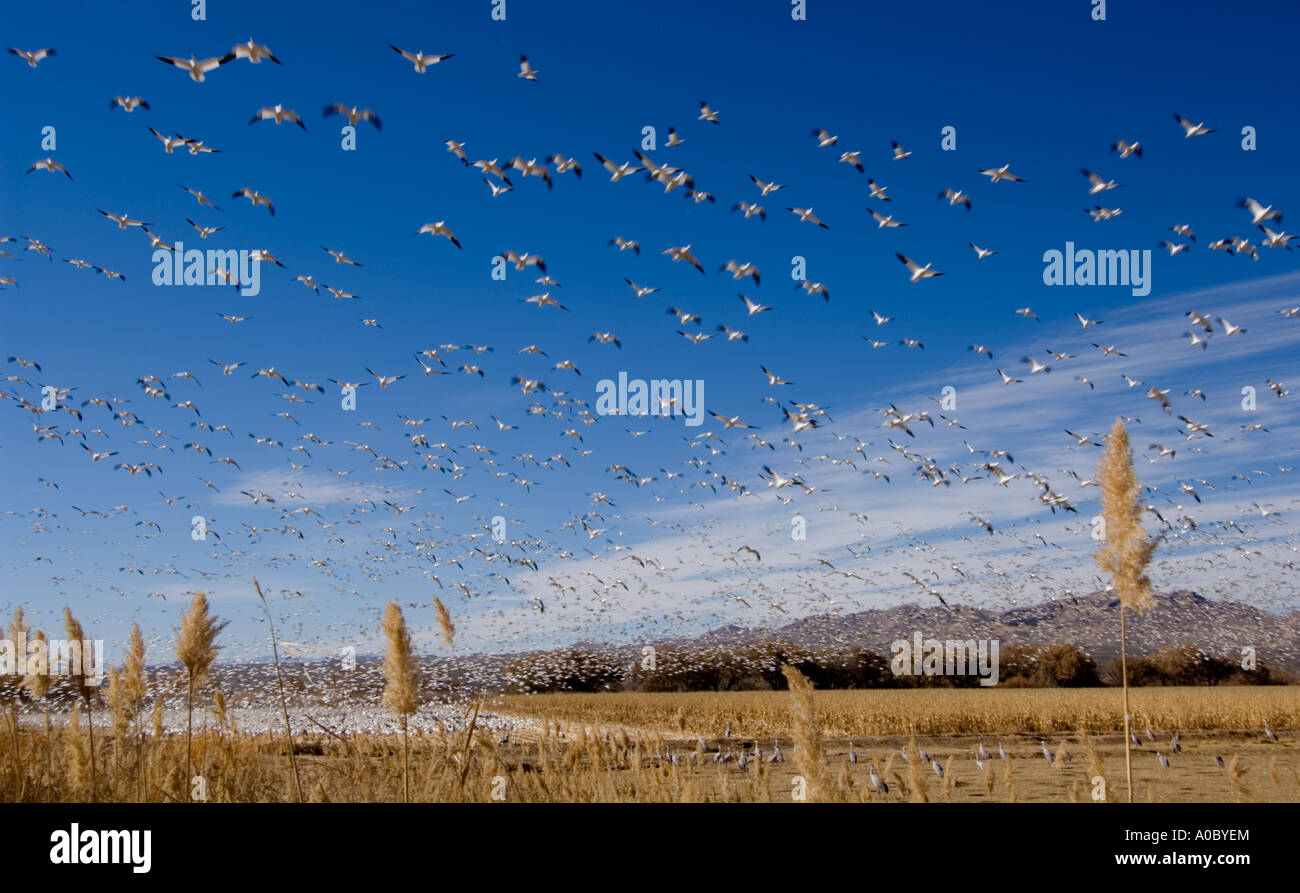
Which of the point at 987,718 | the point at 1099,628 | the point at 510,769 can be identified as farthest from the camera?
the point at 1099,628

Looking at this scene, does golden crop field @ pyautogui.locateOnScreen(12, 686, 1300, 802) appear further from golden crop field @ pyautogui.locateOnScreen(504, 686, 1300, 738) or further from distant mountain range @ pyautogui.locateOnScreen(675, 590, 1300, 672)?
distant mountain range @ pyautogui.locateOnScreen(675, 590, 1300, 672)

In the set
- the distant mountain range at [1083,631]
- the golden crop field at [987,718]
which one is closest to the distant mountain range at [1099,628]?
the distant mountain range at [1083,631]

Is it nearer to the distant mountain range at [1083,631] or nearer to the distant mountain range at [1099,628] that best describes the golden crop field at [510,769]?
the distant mountain range at [1083,631]

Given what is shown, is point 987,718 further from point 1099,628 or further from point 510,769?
point 1099,628

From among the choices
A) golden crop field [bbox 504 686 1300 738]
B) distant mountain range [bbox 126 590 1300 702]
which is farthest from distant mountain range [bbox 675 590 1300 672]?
golden crop field [bbox 504 686 1300 738]

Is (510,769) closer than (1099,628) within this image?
Yes

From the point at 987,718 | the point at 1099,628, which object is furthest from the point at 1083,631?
the point at 987,718

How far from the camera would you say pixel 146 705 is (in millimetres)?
7613

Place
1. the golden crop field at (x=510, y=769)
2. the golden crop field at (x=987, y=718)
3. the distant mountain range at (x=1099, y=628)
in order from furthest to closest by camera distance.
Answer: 1. the distant mountain range at (x=1099, y=628)
2. the golden crop field at (x=987, y=718)
3. the golden crop field at (x=510, y=769)
